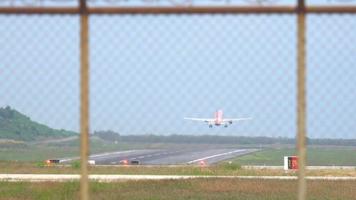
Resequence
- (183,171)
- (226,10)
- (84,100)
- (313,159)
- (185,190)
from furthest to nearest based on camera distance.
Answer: (313,159), (183,171), (185,190), (84,100), (226,10)

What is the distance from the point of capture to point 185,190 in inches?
747

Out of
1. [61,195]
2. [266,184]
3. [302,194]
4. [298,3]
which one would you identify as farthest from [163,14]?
[266,184]

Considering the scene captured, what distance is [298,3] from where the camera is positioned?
5.27m

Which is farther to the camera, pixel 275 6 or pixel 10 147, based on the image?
pixel 10 147

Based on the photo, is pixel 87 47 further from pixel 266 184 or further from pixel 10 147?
pixel 10 147

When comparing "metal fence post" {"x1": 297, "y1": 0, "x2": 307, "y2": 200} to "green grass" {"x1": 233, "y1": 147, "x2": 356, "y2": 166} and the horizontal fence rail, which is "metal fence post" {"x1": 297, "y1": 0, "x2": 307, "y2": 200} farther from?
"green grass" {"x1": 233, "y1": 147, "x2": 356, "y2": 166}

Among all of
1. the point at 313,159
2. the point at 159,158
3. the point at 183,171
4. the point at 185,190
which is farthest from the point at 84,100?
the point at 313,159

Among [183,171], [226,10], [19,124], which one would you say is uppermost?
[226,10]

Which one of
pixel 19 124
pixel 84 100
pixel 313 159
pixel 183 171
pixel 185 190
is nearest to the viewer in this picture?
pixel 84 100

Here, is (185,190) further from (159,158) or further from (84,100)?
(159,158)

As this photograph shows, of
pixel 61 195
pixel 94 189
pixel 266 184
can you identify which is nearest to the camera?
pixel 61 195

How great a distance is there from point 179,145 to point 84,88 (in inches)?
3154

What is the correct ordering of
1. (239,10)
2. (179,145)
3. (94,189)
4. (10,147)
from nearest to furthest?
(239,10)
(94,189)
(10,147)
(179,145)

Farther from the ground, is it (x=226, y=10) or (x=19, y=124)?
(x=226, y=10)
